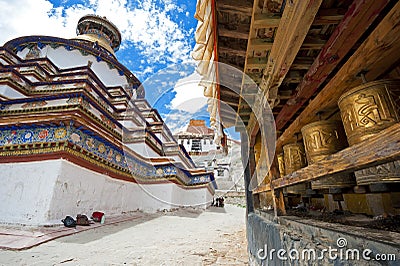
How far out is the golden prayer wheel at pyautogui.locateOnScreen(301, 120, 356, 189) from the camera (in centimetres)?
185

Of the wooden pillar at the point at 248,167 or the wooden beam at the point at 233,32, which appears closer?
the wooden beam at the point at 233,32

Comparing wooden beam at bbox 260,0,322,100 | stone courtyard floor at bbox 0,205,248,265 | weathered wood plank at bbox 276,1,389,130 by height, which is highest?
wooden beam at bbox 260,0,322,100

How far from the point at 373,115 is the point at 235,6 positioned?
140cm

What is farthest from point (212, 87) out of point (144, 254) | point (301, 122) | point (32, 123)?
point (32, 123)

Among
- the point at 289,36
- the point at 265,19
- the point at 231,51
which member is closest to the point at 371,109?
the point at 289,36

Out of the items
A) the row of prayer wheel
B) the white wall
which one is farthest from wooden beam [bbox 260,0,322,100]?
the white wall

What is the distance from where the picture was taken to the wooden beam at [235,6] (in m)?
1.79

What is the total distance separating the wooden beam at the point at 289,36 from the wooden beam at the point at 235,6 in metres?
0.36

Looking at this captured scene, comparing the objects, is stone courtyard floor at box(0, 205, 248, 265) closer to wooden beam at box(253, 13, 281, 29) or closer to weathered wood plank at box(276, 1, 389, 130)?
weathered wood plank at box(276, 1, 389, 130)

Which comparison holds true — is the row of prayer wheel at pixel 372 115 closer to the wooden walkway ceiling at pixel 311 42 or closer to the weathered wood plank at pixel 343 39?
the wooden walkway ceiling at pixel 311 42

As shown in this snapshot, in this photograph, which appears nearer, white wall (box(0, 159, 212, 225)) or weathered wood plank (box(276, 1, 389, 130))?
weathered wood plank (box(276, 1, 389, 130))

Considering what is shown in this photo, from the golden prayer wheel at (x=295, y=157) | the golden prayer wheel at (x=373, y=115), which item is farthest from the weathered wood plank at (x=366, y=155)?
the golden prayer wheel at (x=295, y=157)

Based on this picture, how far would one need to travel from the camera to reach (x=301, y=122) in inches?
89.7

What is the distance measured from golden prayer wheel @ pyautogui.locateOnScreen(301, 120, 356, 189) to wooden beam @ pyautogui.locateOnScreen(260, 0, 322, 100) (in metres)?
0.65
